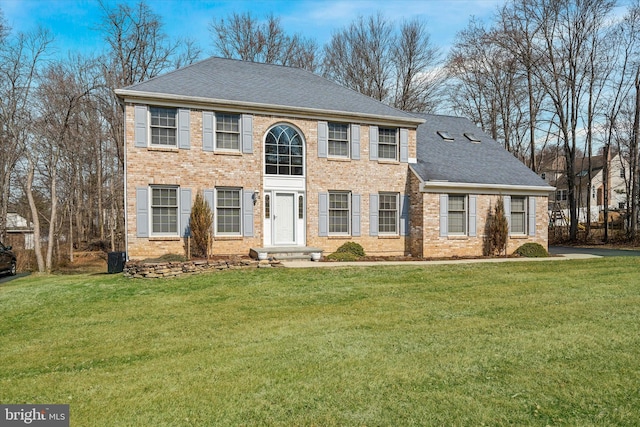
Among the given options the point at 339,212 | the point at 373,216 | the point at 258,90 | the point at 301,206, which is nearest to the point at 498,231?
the point at 373,216

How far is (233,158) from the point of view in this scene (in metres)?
15.0

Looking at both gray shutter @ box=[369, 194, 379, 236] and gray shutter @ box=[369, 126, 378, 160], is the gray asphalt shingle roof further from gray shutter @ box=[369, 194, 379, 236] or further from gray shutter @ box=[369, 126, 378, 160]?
gray shutter @ box=[369, 194, 379, 236]

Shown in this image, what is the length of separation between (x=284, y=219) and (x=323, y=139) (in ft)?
11.1

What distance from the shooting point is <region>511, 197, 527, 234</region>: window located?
17.9 metres


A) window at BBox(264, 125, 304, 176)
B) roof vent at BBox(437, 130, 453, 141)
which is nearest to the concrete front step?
window at BBox(264, 125, 304, 176)

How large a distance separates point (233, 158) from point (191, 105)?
2227 millimetres

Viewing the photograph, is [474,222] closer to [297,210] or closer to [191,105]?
[297,210]

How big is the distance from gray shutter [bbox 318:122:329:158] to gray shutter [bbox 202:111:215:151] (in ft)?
13.0

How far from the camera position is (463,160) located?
18641 mm

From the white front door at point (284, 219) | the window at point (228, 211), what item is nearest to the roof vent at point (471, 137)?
the white front door at point (284, 219)

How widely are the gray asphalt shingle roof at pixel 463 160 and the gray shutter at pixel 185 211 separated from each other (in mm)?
8718

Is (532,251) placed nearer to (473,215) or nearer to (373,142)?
(473,215)

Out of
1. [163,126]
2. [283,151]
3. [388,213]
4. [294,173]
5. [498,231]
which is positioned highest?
[163,126]

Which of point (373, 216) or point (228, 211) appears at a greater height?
point (228, 211)
